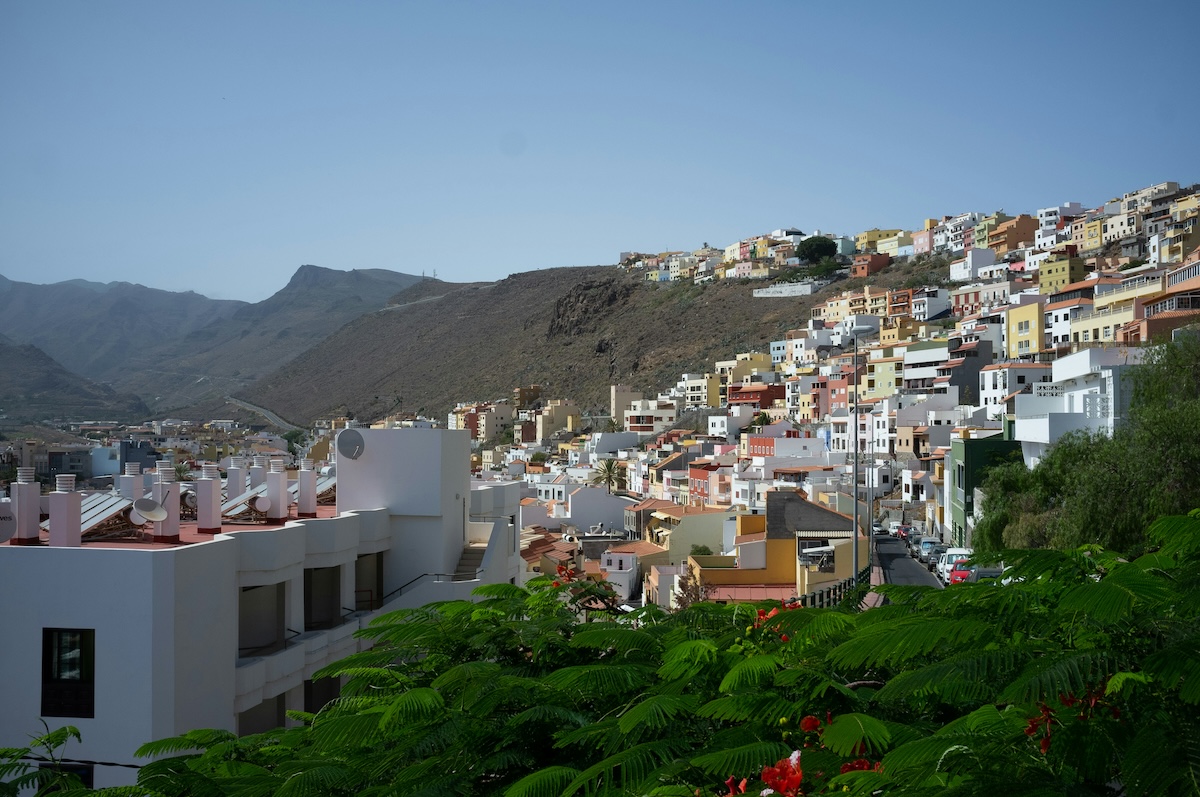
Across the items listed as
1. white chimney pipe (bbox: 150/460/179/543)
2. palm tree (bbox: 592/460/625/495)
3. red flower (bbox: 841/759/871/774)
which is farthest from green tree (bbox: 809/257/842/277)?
red flower (bbox: 841/759/871/774)

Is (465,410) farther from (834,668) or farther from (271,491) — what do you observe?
(834,668)

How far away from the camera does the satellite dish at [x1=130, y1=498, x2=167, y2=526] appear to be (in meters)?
13.5

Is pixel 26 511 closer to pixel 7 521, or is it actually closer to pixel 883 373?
pixel 7 521

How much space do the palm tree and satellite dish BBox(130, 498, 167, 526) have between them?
A: 2756 inches

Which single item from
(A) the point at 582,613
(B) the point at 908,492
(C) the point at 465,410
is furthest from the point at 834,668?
(C) the point at 465,410

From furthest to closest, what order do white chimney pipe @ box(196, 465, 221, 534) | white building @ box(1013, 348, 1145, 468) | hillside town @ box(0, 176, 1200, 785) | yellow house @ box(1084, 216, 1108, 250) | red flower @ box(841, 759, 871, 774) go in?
1. yellow house @ box(1084, 216, 1108, 250)
2. white building @ box(1013, 348, 1145, 468)
3. white chimney pipe @ box(196, 465, 221, 534)
4. hillside town @ box(0, 176, 1200, 785)
5. red flower @ box(841, 759, 871, 774)

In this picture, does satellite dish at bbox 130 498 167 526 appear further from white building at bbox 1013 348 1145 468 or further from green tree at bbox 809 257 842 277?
green tree at bbox 809 257 842 277

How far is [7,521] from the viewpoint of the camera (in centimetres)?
1446

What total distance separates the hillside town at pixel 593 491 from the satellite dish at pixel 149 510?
27 millimetres

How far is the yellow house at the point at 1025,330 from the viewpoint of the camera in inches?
2704

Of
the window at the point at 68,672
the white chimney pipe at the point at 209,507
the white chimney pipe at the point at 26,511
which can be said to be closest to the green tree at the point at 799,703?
the window at the point at 68,672

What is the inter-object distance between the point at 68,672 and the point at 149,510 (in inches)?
86.3

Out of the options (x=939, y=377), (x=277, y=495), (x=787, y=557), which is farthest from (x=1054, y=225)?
(x=277, y=495)

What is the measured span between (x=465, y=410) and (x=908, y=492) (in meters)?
83.1
